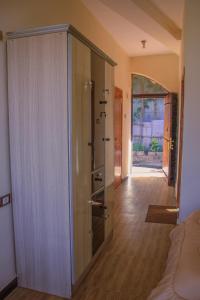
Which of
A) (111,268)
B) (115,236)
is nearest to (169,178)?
(115,236)

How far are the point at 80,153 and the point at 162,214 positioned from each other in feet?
7.93

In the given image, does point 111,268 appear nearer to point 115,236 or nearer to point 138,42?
point 115,236

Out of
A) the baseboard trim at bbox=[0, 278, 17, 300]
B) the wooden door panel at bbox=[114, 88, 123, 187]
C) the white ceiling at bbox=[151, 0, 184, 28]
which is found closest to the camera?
the baseboard trim at bbox=[0, 278, 17, 300]

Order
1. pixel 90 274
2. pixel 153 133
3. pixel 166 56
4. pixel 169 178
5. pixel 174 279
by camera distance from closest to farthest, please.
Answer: pixel 174 279 < pixel 90 274 < pixel 169 178 < pixel 166 56 < pixel 153 133

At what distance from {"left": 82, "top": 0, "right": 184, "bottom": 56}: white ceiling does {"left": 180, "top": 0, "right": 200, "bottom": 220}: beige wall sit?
66 cm

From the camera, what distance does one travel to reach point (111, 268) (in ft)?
8.39

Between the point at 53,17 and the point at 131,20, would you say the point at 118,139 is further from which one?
the point at 53,17

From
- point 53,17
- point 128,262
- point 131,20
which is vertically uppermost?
point 131,20

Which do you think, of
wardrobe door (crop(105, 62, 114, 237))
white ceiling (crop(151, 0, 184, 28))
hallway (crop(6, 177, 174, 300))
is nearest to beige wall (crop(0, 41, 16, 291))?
→ hallway (crop(6, 177, 174, 300))

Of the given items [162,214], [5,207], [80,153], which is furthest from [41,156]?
[162,214]

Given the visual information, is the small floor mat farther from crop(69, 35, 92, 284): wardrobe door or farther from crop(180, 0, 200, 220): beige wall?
crop(69, 35, 92, 284): wardrobe door

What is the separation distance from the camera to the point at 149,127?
8.44 meters

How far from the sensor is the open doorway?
693cm

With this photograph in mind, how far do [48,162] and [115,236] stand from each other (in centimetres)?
170
